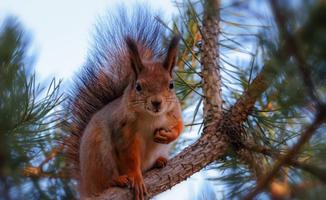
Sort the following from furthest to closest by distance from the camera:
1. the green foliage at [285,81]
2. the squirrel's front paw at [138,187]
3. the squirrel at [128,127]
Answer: the squirrel at [128,127] → the squirrel's front paw at [138,187] → the green foliage at [285,81]

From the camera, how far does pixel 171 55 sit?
2.35m

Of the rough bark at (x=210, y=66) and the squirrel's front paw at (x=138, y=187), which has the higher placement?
the rough bark at (x=210, y=66)

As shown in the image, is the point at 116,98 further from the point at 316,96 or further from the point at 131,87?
the point at 316,96

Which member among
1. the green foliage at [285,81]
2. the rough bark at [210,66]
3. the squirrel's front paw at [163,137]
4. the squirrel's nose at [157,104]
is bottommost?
the green foliage at [285,81]

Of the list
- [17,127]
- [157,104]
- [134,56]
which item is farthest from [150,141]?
[17,127]

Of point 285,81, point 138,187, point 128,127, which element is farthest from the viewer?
point 128,127

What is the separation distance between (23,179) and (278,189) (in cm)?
52

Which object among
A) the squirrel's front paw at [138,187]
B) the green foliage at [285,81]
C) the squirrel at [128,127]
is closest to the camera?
the green foliage at [285,81]

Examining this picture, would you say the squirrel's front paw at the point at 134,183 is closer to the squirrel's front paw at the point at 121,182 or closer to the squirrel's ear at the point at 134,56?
the squirrel's front paw at the point at 121,182

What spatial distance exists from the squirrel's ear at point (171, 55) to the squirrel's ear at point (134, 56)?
4.8 inches

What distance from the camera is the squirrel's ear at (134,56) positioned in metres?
2.25

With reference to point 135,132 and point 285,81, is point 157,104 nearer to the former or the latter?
point 135,132

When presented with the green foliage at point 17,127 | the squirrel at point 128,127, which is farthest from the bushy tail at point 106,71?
the green foliage at point 17,127

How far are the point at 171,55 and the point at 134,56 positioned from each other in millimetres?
168
